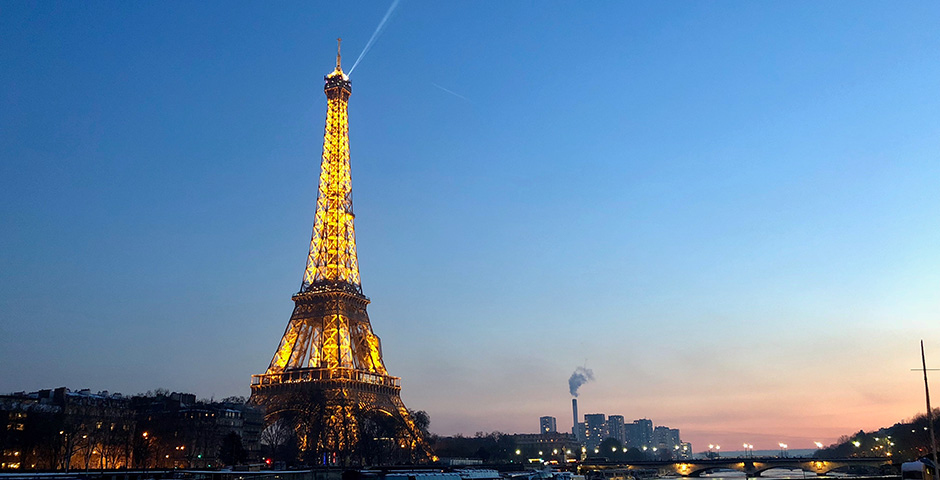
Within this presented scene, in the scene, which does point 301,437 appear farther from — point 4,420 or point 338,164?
point 338,164

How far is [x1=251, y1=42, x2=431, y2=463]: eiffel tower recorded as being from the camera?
117125 mm

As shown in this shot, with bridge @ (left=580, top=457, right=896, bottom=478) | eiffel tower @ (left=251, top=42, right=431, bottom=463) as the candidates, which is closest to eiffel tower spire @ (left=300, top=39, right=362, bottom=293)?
eiffel tower @ (left=251, top=42, right=431, bottom=463)

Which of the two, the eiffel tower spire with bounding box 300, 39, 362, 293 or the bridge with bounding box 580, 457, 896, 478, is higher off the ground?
the eiffel tower spire with bounding box 300, 39, 362, 293

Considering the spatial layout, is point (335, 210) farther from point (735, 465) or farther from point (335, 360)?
point (735, 465)

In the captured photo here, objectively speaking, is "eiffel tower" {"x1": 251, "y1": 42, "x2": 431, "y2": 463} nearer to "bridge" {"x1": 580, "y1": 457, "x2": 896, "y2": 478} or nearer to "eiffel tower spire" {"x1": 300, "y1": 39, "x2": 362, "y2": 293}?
"eiffel tower spire" {"x1": 300, "y1": 39, "x2": 362, "y2": 293}

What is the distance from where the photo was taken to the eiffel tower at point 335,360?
117125mm

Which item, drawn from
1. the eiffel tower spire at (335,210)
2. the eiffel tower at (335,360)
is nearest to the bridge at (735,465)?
the eiffel tower at (335,360)

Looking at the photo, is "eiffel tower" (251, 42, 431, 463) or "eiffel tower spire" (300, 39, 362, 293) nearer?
"eiffel tower" (251, 42, 431, 463)

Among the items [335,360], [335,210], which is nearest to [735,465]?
[335,360]

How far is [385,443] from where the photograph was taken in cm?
12625

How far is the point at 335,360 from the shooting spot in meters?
127

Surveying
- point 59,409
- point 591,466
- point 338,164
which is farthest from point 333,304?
point 591,466

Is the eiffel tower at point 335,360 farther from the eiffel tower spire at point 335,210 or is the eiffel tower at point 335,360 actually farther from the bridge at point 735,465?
the bridge at point 735,465

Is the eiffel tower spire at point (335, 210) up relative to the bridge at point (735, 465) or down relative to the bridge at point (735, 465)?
up
